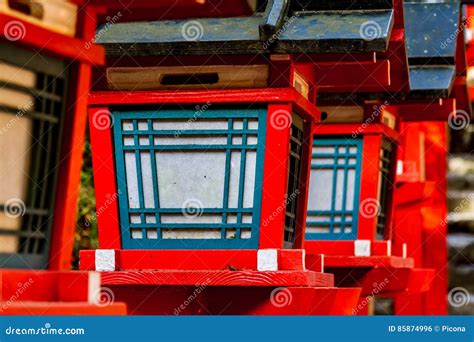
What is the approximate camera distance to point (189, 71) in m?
7.75

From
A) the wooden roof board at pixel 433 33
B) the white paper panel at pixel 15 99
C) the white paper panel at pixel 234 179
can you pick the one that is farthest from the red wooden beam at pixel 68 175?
the wooden roof board at pixel 433 33

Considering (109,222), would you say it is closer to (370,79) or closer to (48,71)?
(48,71)

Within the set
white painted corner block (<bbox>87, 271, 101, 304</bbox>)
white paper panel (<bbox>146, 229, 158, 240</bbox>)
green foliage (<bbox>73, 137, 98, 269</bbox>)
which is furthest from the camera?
green foliage (<bbox>73, 137, 98, 269</bbox>)

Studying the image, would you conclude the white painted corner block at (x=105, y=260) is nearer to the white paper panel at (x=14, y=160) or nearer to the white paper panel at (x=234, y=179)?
the white paper panel at (x=234, y=179)

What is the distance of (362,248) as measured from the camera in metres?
10.0

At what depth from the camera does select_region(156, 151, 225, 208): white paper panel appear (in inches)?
299

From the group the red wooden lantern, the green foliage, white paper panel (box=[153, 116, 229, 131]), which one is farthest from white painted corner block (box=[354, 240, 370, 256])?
the red wooden lantern

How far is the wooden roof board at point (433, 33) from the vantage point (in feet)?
34.5

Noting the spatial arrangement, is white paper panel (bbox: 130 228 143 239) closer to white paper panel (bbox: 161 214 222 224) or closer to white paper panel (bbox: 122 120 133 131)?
white paper panel (bbox: 161 214 222 224)

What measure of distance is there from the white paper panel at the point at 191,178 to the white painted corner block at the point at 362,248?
108 inches

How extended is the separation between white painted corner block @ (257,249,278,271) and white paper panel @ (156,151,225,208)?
437mm

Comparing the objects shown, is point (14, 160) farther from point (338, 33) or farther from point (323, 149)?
point (323, 149)

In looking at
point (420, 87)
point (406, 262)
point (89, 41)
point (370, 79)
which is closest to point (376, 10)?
point (370, 79)

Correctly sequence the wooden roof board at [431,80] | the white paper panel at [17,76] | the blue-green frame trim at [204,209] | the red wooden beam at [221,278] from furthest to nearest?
1. the wooden roof board at [431,80]
2. the blue-green frame trim at [204,209]
3. the red wooden beam at [221,278]
4. the white paper panel at [17,76]
